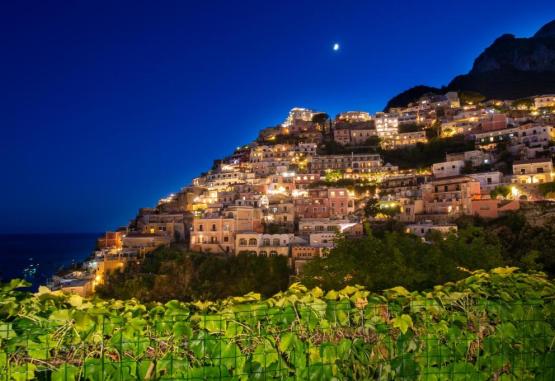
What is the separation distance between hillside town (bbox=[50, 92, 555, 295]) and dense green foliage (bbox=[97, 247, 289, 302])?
72.6 inches

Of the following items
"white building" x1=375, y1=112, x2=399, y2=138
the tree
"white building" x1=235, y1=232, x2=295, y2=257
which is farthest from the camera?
"white building" x1=375, y1=112, x2=399, y2=138

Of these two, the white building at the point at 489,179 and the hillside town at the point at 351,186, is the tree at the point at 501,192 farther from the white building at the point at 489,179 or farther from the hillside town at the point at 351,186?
the white building at the point at 489,179

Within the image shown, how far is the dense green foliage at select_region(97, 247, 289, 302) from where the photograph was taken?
33.8 m

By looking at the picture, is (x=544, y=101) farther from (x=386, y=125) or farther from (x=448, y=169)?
(x=448, y=169)

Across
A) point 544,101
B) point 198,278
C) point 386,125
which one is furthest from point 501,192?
point 544,101

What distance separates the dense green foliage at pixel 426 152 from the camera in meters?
60.0

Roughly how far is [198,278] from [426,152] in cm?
4570

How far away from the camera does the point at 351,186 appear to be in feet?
180

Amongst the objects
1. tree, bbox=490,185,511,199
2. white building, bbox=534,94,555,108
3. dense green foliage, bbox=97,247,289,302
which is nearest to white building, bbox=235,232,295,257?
dense green foliage, bbox=97,247,289,302

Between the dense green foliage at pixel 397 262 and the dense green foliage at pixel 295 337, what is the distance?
9822 mm

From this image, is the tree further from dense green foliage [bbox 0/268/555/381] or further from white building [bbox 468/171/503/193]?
dense green foliage [bbox 0/268/555/381]

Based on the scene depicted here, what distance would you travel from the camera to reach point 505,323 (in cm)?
300

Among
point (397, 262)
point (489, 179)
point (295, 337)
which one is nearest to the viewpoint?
point (295, 337)

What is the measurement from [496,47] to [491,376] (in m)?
148
